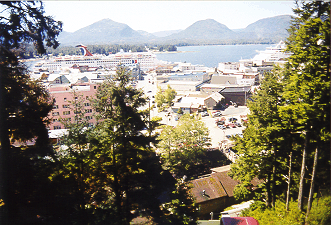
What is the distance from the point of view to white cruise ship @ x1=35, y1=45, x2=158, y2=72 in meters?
37.6

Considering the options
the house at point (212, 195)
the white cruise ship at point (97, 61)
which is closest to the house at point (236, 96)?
the house at point (212, 195)

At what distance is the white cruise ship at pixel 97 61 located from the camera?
37609 mm

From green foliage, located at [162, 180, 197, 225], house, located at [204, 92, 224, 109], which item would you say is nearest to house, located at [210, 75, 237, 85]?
house, located at [204, 92, 224, 109]

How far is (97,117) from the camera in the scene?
3014mm

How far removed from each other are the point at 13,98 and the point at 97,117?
1011 millimetres

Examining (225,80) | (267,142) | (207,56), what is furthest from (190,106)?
(207,56)

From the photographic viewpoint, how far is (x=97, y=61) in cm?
4091

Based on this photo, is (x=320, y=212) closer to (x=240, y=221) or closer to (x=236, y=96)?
(x=240, y=221)

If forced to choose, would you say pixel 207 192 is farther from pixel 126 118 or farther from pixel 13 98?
pixel 13 98

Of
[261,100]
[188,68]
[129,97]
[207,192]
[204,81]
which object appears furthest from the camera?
[188,68]

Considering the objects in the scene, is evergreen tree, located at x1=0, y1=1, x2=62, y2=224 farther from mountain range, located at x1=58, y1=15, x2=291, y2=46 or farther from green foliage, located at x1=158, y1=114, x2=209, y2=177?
mountain range, located at x1=58, y1=15, x2=291, y2=46

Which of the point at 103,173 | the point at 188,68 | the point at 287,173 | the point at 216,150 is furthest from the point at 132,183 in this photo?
the point at 188,68

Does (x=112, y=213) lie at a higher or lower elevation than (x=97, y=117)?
lower

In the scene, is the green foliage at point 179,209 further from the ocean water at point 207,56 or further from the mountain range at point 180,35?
the mountain range at point 180,35
